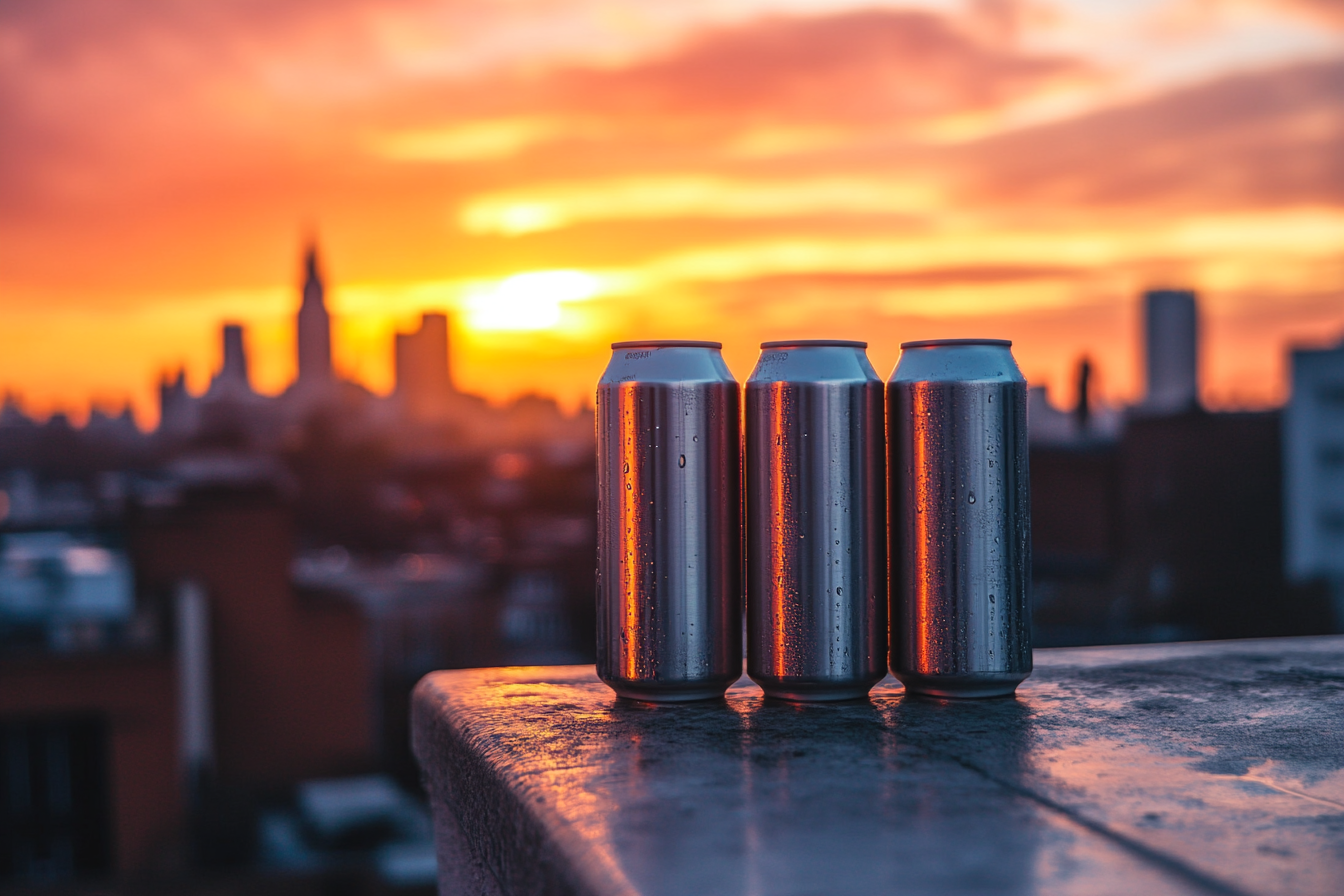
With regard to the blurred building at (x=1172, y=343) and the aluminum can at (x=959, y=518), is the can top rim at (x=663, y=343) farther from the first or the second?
the blurred building at (x=1172, y=343)

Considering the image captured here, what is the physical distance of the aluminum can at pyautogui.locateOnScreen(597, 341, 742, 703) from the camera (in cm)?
181

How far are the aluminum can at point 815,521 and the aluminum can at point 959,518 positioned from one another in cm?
4

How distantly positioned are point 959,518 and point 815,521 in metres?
0.23

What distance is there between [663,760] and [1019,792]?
44 centimetres

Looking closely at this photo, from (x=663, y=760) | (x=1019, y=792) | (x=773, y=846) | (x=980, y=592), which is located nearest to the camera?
(x=773, y=846)

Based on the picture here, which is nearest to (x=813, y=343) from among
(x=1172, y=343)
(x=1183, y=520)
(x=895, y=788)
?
(x=895, y=788)

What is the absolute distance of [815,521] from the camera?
1.81 m

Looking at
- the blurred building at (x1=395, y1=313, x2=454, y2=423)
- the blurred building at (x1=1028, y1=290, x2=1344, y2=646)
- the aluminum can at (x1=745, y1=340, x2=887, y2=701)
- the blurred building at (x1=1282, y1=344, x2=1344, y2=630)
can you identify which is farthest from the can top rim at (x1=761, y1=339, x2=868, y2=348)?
the blurred building at (x1=395, y1=313, x2=454, y2=423)

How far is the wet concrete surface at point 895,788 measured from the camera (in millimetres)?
1146

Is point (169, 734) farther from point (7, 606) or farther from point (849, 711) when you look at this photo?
point (849, 711)

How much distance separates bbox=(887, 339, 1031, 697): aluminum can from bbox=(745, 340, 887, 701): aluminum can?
0.15ft

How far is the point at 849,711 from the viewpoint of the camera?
185cm

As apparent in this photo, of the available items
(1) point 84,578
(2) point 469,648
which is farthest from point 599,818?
(2) point 469,648

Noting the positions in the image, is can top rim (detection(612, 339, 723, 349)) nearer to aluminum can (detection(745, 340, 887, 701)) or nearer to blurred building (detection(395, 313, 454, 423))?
aluminum can (detection(745, 340, 887, 701))
